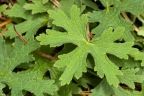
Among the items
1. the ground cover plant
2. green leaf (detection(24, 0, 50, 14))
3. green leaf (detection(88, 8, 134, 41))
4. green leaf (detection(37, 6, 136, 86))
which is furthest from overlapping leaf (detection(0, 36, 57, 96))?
green leaf (detection(88, 8, 134, 41))

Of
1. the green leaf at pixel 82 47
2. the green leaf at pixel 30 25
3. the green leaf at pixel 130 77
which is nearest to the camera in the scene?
the green leaf at pixel 82 47

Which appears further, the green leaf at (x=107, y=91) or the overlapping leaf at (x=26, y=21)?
the overlapping leaf at (x=26, y=21)

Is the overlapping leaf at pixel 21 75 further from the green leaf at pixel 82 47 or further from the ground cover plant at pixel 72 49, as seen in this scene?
the green leaf at pixel 82 47

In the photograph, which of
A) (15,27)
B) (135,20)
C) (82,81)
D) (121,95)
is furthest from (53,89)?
(135,20)

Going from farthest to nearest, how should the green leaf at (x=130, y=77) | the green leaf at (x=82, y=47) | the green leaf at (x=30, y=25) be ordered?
the green leaf at (x=30, y=25) < the green leaf at (x=130, y=77) < the green leaf at (x=82, y=47)

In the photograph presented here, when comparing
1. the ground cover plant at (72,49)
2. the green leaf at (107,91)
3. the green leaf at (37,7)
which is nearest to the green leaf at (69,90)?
the ground cover plant at (72,49)

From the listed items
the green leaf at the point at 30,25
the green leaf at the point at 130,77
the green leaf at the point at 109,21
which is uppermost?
the green leaf at the point at 109,21

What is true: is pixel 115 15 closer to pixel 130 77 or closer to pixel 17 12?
pixel 130 77

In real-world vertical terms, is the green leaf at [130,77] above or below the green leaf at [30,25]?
below

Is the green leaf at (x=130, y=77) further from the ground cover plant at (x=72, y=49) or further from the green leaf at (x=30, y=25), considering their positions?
the green leaf at (x=30, y=25)

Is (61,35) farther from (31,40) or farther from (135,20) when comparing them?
(135,20)
